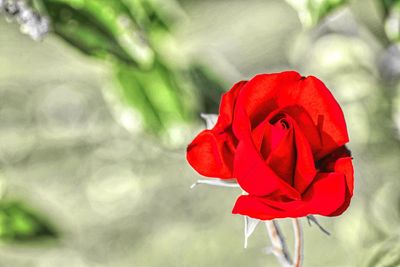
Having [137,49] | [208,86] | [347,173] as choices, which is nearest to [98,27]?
[137,49]

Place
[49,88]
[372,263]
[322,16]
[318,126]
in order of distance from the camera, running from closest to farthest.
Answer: [318,126], [372,263], [322,16], [49,88]

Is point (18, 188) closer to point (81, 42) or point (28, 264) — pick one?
point (28, 264)

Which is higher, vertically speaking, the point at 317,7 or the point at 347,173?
the point at 317,7

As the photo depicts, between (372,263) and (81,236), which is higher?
(81,236)

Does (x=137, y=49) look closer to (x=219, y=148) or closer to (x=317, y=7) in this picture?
(x=317, y=7)

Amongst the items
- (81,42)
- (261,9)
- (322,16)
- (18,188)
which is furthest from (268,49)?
(18,188)

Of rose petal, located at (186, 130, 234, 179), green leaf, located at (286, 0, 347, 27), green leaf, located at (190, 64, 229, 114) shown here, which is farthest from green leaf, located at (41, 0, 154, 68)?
rose petal, located at (186, 130, 234, 179)

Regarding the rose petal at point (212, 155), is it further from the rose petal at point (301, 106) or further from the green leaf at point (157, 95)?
the green leaf at point (157, 95)
